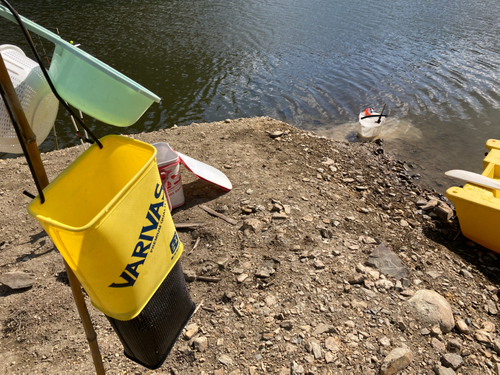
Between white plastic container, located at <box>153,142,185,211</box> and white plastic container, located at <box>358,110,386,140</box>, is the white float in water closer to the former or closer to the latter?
white plastic container, located at <box>358,110,386,140</box>

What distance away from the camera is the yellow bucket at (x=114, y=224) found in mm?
1224

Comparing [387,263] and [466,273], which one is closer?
[387,263]

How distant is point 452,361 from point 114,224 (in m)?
2.67

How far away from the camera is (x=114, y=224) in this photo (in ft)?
4.09

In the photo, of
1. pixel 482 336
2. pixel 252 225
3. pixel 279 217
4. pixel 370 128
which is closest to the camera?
pixel 482 336

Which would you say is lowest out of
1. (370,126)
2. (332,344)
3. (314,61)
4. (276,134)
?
(332,344)

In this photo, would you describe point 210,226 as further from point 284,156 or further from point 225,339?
point 284,156

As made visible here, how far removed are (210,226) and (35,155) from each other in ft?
7.99

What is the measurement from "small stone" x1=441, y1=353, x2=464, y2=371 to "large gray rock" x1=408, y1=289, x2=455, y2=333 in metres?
0.25

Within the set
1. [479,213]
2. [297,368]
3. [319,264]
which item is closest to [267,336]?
[297,368]

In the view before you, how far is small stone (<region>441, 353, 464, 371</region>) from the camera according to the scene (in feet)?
8.10

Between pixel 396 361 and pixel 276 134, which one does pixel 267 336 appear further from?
pixel 276 134

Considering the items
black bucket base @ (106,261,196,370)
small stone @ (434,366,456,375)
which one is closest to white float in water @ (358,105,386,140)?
small stone @ (434,366,456,375)

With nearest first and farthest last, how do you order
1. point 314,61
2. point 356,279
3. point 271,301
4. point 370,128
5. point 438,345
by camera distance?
point 438,345 → point 271,301 → point 356,279 → point 370,128 → point 314,61
